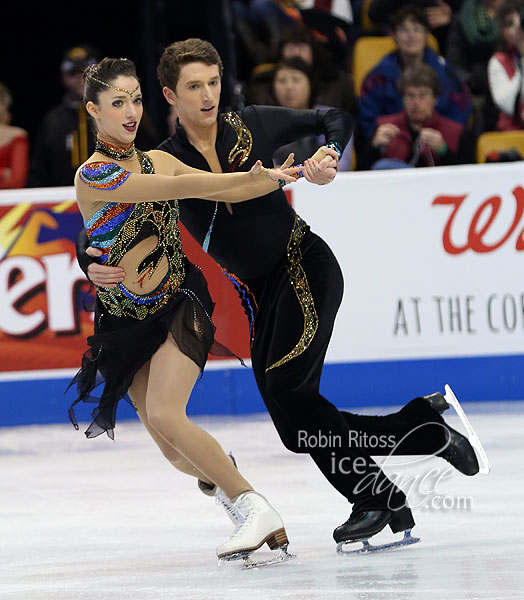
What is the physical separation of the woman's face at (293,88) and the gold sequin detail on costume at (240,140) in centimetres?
284

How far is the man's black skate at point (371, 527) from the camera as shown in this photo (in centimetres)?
323

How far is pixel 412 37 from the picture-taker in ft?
21.9

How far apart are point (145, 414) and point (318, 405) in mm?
481

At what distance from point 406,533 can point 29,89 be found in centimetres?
588

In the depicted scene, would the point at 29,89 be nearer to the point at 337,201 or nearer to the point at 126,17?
the point at 126,17

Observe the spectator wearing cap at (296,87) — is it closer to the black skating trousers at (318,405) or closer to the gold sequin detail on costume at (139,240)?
the black skating trousers at (318,405)

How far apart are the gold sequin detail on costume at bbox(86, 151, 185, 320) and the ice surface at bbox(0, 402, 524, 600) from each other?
718mm

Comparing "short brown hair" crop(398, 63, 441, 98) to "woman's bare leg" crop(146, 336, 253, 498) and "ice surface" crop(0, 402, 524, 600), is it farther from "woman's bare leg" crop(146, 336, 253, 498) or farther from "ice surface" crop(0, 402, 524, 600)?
"woman's bare leg" crop(146, 336, 253, 498)

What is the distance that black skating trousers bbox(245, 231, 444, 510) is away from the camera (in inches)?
128

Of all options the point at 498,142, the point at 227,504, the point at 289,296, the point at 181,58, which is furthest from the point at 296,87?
the point at 227,504

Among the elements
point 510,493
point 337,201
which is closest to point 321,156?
point 510,493

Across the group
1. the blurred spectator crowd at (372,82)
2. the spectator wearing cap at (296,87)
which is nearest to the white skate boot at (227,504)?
the blurred spectator crowd at (372,82)

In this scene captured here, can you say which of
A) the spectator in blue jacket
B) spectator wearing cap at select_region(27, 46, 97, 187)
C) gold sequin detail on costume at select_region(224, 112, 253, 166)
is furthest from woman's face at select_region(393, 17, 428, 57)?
gold sequin detail on costume at select_region(224, 112, 253, 166)

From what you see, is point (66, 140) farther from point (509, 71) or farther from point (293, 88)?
point (509, 71)
